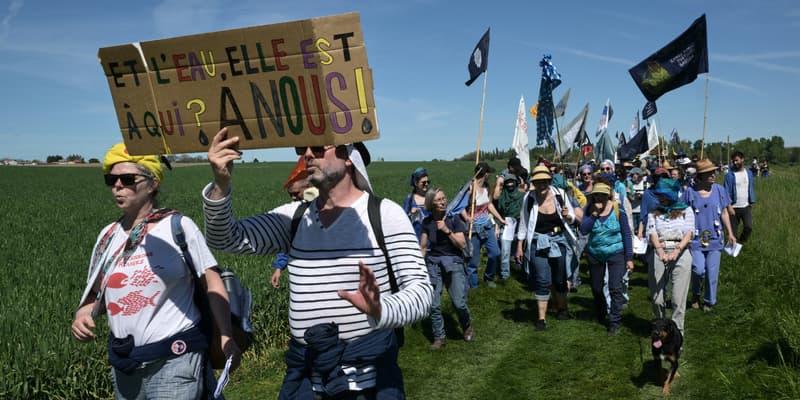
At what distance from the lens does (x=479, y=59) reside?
34.4 feet

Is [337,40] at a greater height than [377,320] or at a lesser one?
greater

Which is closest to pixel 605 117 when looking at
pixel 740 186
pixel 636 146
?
pixel 636 146

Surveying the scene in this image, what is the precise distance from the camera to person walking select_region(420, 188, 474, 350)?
698 cm

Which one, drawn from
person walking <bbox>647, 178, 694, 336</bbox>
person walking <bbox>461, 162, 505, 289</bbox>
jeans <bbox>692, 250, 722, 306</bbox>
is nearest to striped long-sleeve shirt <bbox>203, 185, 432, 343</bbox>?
person walking <bbox>647, 178, 694, 336</bbox>

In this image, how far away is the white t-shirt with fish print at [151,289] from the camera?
2.87 metres

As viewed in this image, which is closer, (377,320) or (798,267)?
(377,320)

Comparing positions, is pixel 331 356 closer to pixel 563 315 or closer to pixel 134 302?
pixel 134 302

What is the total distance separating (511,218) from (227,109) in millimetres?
8236

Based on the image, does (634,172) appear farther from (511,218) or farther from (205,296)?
(205,296)

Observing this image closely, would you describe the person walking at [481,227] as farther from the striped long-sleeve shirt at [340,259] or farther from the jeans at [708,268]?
the striped long-sleeve shirt at [340,259]

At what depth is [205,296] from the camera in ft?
10.1

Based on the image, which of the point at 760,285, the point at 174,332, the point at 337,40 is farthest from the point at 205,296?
the point at 760,285

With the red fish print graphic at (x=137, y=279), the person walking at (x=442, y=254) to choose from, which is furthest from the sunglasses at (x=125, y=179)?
the person walking at (x=442, y=254)

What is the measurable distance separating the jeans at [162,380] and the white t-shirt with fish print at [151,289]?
141 millimetres
